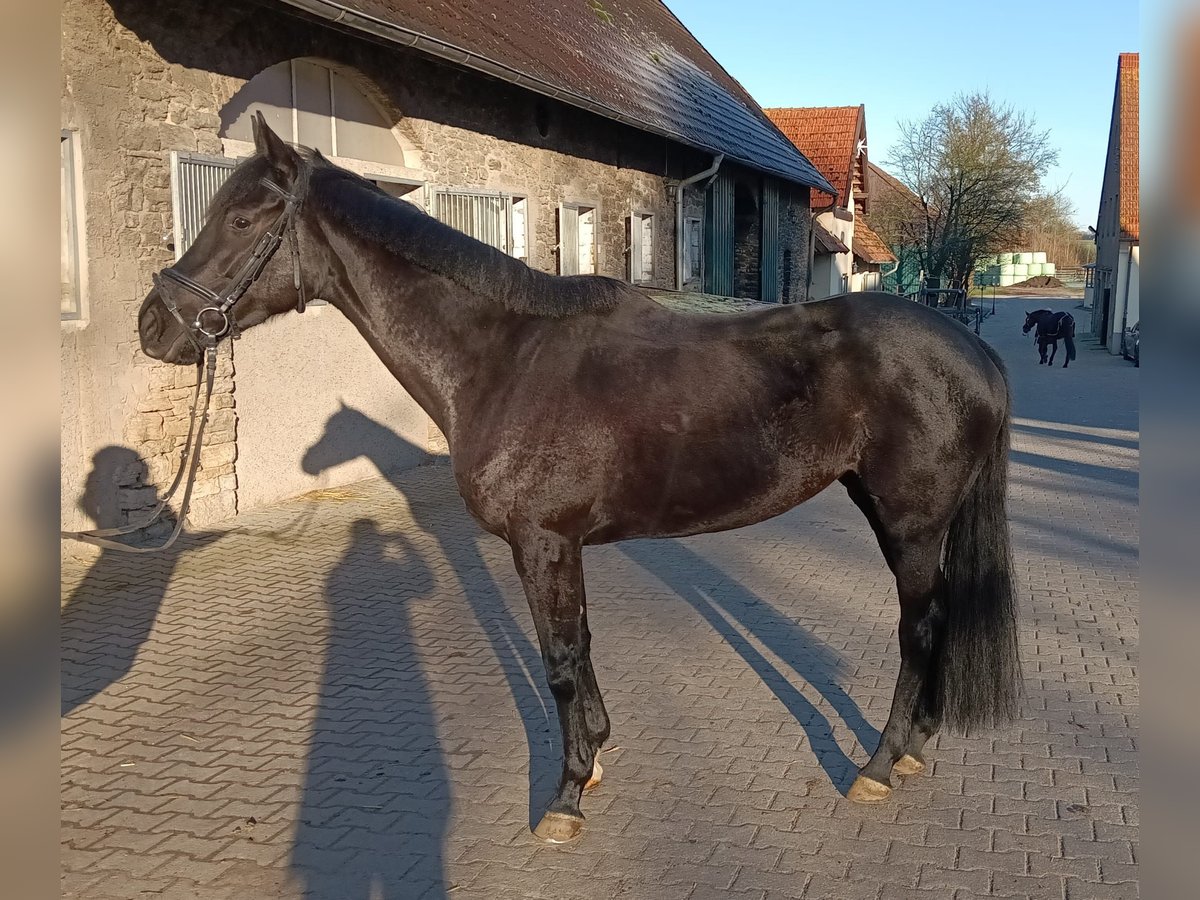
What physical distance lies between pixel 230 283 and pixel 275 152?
1.50 feet

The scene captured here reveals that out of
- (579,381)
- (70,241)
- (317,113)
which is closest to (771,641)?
(579,381)

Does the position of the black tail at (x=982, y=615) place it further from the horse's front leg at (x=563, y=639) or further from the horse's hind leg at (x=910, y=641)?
the horse's front leg at (x=563, y=639)

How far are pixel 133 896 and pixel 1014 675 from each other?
3.03 meters

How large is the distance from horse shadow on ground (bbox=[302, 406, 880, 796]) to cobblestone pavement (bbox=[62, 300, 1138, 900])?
2 cm

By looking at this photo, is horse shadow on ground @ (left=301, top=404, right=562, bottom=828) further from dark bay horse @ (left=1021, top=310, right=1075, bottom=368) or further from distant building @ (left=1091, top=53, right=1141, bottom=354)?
dark bay horse @ (left=1021, top=310, right=1075, bottom=368)

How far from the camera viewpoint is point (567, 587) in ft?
11.5

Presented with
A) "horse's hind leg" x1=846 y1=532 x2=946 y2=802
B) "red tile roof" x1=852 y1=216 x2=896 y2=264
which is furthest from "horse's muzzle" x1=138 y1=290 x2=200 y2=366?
"red tile roof" x1=852 y1=216 x2=896 y2=264

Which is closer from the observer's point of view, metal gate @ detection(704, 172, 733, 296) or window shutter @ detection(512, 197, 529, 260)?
window shutter @ detection(512, 197, 529, 260)

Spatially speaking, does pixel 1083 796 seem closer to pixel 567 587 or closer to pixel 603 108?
pixel 567 587

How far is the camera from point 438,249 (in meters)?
3.46

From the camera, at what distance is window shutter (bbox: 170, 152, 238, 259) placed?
728 cm

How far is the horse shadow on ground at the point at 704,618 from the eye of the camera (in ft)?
13.6

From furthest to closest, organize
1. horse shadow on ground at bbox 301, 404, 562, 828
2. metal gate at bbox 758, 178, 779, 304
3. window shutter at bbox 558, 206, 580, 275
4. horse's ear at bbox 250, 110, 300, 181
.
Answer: metal gate at bbox 758, 178, 779, 304, window shutter at bbox 558, 206, 580, 275, horse shadow on ground at bbox 301, 404, 562, 828, horse's ear at bbox 250, 110, 300, 181
